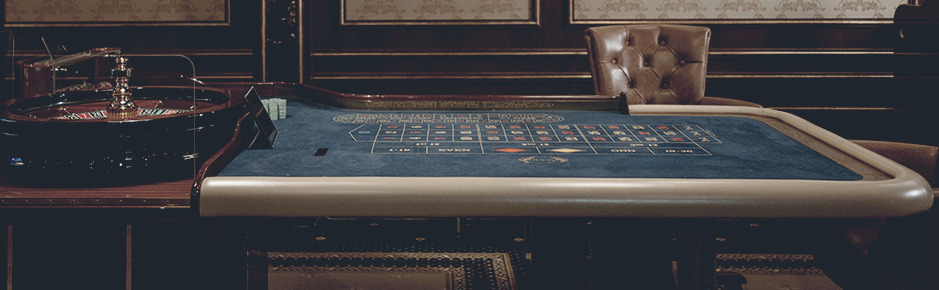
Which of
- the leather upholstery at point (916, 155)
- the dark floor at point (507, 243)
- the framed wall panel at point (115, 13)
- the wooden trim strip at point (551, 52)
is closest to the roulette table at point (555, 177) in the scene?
the leather upholstery at point (916, 155)

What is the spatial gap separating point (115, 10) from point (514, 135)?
10.9 feet

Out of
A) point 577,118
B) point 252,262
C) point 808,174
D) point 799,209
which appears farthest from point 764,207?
point 252,262

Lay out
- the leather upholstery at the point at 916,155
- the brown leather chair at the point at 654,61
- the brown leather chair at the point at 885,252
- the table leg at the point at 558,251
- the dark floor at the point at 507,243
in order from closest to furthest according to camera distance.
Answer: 1. the table leg at the point at 558,251
2. the brown leather chair at the point at 885,252
3. the leather upholstery at the point at 916,155
4. the dark floor at the point at 507,243
5. the brown leather chair at the point at 654,61

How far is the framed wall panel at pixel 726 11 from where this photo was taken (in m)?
3.91

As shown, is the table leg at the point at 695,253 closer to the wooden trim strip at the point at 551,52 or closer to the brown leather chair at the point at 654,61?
the brown leather chair at the point at 654,61

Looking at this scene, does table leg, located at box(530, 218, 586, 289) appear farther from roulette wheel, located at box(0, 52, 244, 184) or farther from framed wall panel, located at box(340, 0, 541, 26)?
framed wall panel, located at box(340, 0, 541, 26)

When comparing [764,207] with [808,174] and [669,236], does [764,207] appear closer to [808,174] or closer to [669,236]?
[808,174]

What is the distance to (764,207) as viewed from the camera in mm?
1085

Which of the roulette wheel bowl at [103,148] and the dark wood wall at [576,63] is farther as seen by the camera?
the dark wood wall at [576,63]

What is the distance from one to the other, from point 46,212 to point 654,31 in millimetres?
2420

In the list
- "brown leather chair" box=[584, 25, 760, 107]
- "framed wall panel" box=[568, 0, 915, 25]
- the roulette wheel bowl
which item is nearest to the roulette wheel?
the roulette wheel bowl

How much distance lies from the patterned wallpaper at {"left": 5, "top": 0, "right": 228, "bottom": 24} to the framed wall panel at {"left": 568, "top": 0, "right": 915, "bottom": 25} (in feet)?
7.35

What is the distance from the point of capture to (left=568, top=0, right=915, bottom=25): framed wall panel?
154 inches

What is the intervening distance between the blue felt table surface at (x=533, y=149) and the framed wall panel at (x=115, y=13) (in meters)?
2.35
